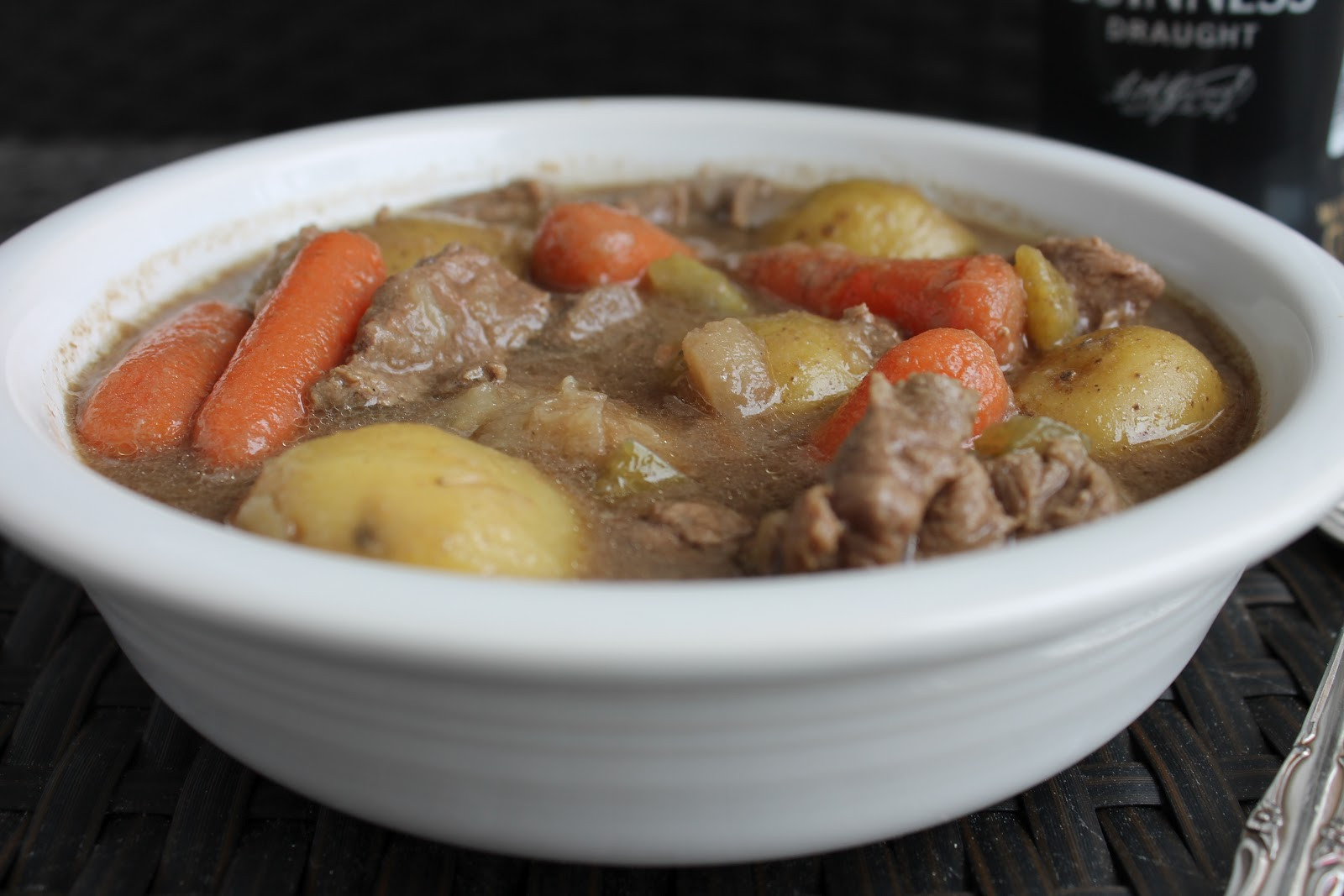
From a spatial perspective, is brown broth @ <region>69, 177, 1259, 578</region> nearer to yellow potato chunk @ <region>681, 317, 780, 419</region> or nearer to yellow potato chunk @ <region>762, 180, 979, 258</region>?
yellow potato chunk @ <region>681, 317, 780, 419</region>

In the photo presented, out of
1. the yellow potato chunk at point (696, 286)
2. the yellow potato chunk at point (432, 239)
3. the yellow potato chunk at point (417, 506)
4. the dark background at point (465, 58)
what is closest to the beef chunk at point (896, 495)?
the yellow potato chunk at point (417, 506)

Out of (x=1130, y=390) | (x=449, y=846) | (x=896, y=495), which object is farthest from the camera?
(x=1130, y=390)

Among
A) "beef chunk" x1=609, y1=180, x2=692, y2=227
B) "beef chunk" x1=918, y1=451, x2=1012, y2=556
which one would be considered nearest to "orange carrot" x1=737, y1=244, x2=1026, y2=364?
"beef chunk" x1=609, y1=180, x2=692, y2=227

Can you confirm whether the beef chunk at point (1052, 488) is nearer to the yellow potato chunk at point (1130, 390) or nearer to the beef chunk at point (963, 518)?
the beef chunk at point (963, 518)

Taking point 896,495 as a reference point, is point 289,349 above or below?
below

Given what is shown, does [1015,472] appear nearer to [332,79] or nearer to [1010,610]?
[1010,610]

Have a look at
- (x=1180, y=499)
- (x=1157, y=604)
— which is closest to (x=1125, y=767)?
(x=1157, y=604)

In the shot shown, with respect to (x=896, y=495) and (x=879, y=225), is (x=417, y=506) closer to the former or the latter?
(x=896, y=495)
